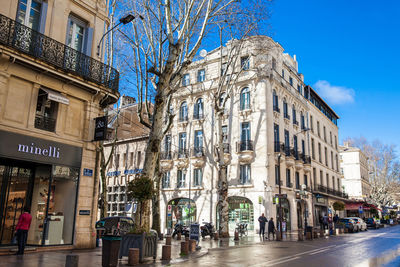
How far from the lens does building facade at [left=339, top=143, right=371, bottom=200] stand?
205ft

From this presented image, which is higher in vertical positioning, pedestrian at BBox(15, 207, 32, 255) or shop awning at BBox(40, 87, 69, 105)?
shop awning at BBox(40, 87, 69, 105)

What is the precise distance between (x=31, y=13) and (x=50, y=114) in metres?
4.01

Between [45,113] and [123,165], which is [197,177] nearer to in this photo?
[123,165]

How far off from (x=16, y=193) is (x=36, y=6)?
24.4ft

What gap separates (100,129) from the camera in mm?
14328

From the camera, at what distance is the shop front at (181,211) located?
3184cm

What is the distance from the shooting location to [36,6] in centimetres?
1352

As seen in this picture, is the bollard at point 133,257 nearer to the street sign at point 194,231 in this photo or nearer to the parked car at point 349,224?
the street sign at point 194,231

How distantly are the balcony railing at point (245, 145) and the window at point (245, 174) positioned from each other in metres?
1.46

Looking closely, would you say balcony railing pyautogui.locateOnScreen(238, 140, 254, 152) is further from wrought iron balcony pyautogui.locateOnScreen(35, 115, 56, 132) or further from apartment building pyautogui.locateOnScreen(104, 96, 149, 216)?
wrought iron balcony pyautogui.locateOnScreen(35, 115, 56, 132)

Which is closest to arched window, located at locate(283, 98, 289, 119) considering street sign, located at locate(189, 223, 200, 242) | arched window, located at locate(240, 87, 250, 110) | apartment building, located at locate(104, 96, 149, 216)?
arched window, located at locate(240, 87, 250, 110)

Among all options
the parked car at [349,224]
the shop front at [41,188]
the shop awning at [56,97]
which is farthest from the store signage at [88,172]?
the parked car at [349,224]

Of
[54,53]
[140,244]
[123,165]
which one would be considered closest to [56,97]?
[54,53]

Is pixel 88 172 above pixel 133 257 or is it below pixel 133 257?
above
